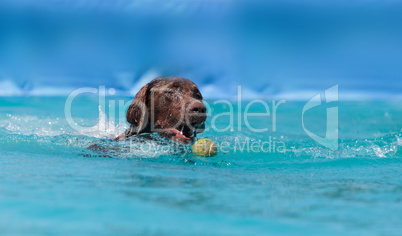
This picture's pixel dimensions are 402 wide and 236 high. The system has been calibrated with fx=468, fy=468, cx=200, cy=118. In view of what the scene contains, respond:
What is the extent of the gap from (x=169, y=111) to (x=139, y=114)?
1.14 feet

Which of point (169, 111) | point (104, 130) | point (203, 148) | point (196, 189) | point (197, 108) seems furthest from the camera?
point (104, 130)

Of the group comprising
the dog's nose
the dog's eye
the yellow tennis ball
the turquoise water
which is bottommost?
the turquoise water

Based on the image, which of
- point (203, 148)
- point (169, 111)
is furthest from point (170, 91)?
point (203, 148)

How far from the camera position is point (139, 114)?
5.29 metres

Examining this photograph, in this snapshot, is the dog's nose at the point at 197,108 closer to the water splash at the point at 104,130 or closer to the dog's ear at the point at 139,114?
the dog's ear at the point at 139,114

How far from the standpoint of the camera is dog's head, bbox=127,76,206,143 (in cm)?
507

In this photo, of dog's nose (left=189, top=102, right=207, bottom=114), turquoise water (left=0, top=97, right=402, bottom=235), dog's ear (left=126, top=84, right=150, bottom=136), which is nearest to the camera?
turquoise water (left=0, top=97, right=402, bottom=235)

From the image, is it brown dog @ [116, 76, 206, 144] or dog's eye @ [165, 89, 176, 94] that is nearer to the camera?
brown dog @ [116, 76, 206, 144]

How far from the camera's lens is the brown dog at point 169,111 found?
5.07 m

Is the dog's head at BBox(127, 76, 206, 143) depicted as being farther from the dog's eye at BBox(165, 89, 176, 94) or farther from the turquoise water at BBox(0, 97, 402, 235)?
the turquoise water at BBox(0, 97, 402, 235)

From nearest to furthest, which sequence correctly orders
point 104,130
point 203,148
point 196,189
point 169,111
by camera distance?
point 196,189 < point 203,148 < point 169,111 < point 104,130

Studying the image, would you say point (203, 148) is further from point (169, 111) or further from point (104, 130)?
point (104, 130)

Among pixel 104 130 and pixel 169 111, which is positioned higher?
pixel 169 111

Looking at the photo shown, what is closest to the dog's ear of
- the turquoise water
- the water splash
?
the turquoise water
